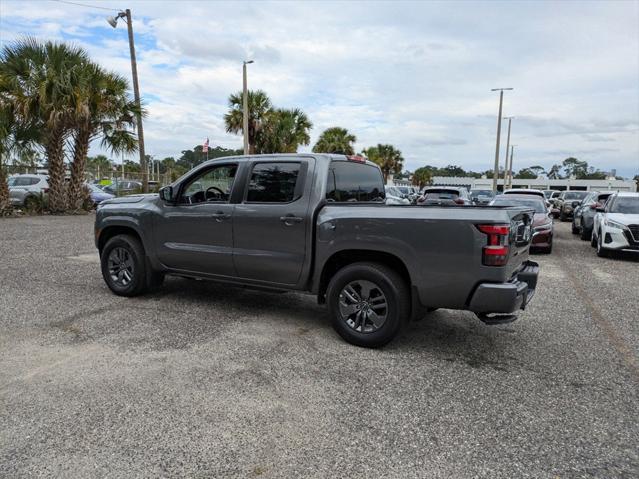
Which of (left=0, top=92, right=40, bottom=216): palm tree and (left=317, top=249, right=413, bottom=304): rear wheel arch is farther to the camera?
(left=0, top=92, right=40, bottom=216): palm tree

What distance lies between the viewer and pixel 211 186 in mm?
5715

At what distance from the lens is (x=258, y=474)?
264 cm

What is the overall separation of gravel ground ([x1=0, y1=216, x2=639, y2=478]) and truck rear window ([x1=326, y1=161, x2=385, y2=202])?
1475mm

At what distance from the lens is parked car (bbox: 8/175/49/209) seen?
707 inches

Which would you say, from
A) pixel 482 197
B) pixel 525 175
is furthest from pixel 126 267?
pixel 525 175

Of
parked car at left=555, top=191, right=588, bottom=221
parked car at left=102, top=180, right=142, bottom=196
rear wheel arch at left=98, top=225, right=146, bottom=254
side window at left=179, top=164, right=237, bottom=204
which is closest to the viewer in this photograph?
side window at left=179, top=164, right=237, bottom=204

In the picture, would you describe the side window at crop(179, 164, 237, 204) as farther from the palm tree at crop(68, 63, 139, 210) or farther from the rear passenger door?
the palm tree at crop(68, 63, 139, 210)

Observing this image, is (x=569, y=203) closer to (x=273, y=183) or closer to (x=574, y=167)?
(x=273, y=183)

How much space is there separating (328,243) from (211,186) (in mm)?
1857

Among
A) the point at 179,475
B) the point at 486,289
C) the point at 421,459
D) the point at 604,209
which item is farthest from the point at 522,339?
the point at 604,209

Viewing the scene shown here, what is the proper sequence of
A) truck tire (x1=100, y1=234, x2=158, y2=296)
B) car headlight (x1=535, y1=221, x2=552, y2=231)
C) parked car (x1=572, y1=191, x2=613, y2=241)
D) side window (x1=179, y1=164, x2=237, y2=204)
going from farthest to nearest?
parked car (x1=572, y1=191, x2=613, y2=241) < car headlight (x1=535, y1=221, x2=552, y2=231) < truck tire (x1=100, y1=234, x2=158, y2=296) < side window (x1=179, y1=164, x2=237, y2=204)

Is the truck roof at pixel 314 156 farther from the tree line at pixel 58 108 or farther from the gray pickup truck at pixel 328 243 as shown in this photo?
the tree line at pixel 58 108

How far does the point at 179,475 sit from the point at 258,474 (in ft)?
1.43

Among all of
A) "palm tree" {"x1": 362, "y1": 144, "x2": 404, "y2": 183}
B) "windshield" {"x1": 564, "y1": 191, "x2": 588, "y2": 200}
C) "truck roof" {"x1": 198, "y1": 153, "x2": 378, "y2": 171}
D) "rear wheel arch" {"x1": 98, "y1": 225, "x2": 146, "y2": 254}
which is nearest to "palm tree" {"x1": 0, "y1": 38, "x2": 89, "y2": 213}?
"rear wheel arch" {"x1": 98, "y1": 225, "x2": 146, "y2": 254}
